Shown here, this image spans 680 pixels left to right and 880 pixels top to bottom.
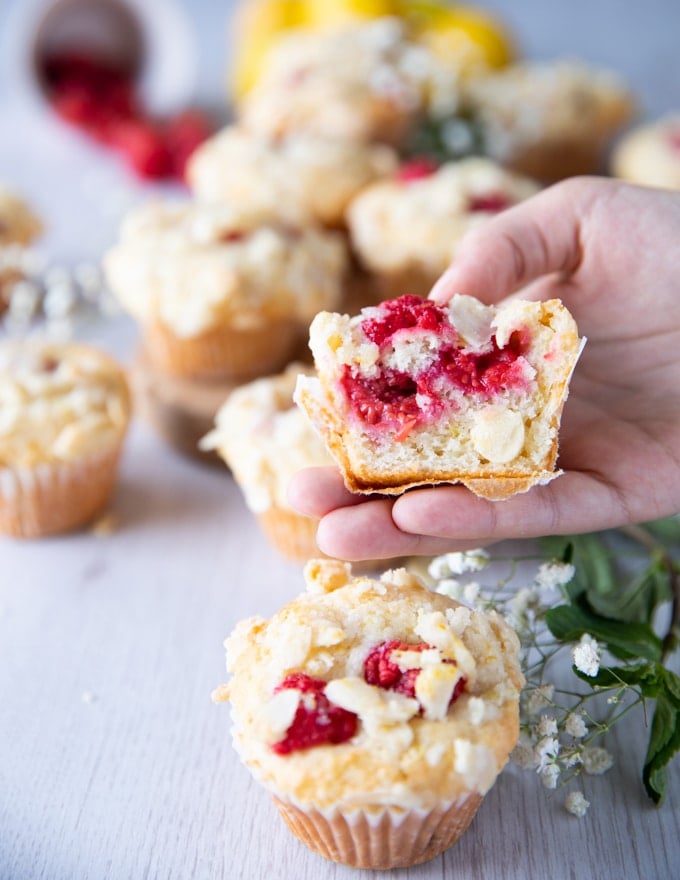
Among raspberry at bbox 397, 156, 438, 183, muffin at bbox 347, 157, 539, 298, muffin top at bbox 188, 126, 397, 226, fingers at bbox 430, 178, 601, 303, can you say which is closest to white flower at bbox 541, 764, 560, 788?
fingers at bbox 430, 178, 601, 303

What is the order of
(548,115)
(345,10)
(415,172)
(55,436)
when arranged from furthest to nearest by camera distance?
(345,10) → (548,115) → (415,172) → (55,436)

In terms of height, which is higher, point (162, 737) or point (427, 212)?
point (427, 212)

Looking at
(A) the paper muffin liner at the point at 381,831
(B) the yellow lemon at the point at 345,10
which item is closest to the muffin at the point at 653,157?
(B) the yellow lemon at the point at 345,10

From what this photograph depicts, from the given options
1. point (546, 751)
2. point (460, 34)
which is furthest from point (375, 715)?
point (460, 34)

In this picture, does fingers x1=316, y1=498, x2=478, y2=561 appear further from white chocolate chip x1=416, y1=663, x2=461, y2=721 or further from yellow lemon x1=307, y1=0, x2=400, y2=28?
yellow lemon x1=307, y1=0, x2=400, y2=28

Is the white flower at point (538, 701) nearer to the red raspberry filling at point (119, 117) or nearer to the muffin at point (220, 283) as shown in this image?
the muffin at point (220, 283)

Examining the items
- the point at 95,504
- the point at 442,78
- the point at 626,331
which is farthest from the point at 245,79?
the point at 626,331

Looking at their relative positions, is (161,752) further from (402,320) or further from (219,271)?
(219,271)
